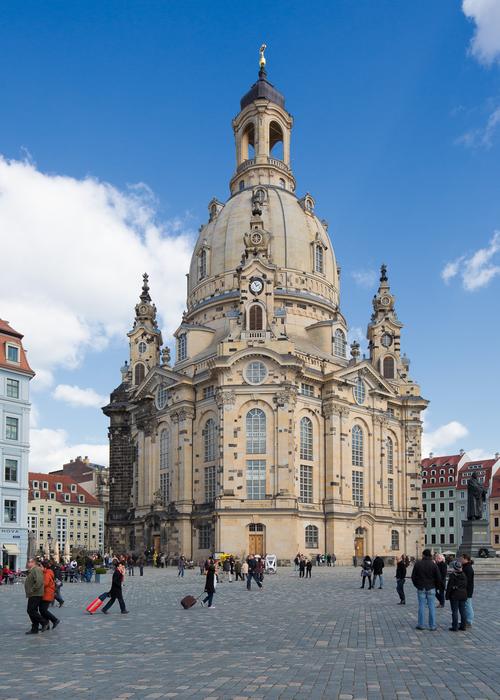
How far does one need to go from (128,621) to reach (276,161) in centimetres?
7970

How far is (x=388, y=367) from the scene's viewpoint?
92125 mm

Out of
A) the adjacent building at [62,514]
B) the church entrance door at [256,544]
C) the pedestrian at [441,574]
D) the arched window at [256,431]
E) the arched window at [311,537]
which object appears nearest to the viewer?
the pedestrian at [441,574]

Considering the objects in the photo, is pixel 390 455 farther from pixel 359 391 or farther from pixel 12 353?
pixel 12 353

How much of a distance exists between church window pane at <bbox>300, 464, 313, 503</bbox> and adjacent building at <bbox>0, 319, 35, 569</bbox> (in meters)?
27.0

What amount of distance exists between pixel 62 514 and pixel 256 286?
5505cm

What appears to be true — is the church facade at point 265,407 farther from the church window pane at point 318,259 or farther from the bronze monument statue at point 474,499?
the bronze monument statue at point 474,499

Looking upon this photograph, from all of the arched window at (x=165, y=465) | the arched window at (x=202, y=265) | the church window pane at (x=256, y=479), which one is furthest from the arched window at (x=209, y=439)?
the arched window at (x=202, y=265)

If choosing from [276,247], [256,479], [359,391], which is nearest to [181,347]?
[276,247]

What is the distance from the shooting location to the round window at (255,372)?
72375mm

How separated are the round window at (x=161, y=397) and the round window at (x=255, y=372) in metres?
12.9

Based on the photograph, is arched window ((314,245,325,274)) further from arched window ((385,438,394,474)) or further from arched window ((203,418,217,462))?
arched window ((203,418,217,462))

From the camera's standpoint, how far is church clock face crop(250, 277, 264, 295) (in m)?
76.2

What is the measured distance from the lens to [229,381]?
7256cm

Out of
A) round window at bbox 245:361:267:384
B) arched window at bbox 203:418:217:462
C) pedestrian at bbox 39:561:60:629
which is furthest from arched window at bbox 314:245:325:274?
pedestrian at bbox 39:561:60:629
